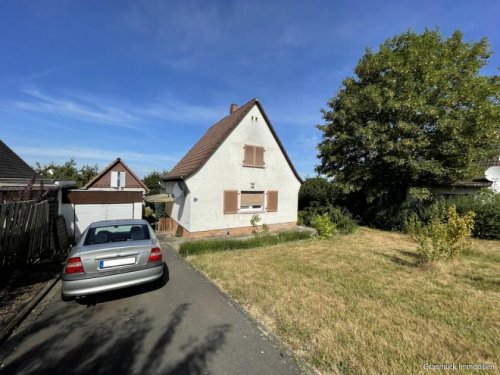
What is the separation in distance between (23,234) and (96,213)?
18.1 feet

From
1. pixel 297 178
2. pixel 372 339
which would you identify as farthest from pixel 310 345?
pixel 297 178

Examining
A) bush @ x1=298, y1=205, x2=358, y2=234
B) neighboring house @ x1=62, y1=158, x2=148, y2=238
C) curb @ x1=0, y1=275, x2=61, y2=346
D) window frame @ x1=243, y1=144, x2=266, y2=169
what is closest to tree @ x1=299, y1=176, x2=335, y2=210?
bush @ x1=298, y1=205, x2=358, y2=234

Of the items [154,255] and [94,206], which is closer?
[154,255]

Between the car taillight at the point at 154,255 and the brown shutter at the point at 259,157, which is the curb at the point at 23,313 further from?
the brown shutter at the point at 259,157

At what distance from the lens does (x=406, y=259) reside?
790cm

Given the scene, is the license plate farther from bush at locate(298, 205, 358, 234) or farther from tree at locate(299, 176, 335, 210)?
tree at locate(299, 176, 335, 210)

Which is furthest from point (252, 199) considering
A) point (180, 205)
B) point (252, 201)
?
point (180, 205)

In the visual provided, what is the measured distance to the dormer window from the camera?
23766 mm

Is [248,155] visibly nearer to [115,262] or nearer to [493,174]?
[115,262]

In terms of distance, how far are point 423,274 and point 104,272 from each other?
7445 millimetres

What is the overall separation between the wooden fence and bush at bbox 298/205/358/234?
41.1 feet

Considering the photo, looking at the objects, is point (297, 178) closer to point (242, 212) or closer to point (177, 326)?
point (242, 212)

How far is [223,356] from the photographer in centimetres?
318

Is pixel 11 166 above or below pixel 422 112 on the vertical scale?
below
